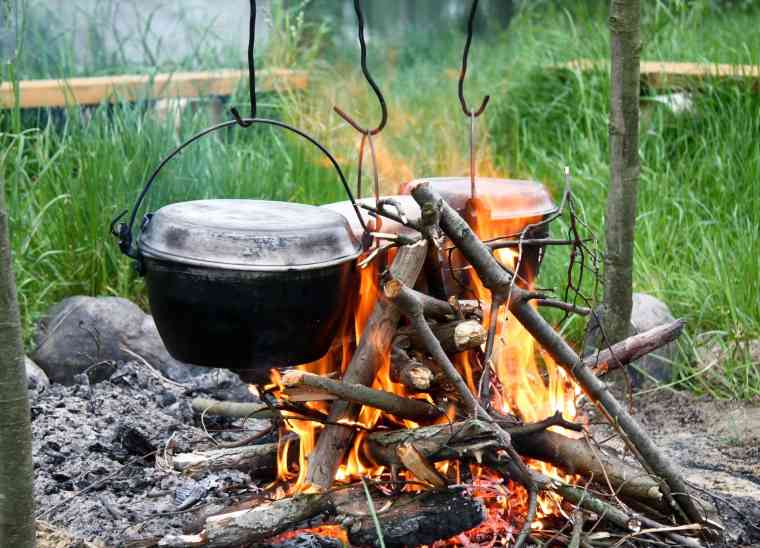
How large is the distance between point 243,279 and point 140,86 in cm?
397

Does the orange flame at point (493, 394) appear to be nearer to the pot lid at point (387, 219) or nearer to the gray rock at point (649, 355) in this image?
the pot lid at point (387, 219)

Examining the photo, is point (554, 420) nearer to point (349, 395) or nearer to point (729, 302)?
point (349, 395)

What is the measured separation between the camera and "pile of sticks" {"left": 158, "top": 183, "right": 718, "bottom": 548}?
2.55 m

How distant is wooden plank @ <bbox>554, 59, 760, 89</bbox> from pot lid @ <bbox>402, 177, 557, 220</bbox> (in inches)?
122

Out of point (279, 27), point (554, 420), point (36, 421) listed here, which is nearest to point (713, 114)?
point (279, 27)

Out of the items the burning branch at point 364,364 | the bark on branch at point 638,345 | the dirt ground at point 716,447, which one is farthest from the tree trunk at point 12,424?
the dirt ground at point 716,447

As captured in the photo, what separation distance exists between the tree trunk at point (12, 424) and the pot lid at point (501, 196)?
130 centimetres

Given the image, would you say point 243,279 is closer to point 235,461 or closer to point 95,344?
point 235,461

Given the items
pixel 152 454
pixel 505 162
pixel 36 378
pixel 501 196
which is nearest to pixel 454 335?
pixel 501 196

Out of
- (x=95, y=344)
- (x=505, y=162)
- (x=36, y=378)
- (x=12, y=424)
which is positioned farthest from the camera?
(x=505, y=162)

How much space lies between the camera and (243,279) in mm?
2441

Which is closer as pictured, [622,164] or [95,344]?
[622,164]

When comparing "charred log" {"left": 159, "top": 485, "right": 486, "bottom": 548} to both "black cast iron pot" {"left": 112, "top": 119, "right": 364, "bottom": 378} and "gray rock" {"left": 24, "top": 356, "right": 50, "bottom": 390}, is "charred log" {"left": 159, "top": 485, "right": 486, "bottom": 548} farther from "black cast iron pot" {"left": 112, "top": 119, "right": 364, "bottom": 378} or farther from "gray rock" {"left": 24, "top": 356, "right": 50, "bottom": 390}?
"gray rock" {"left": 24, "top": 356, "right": 50, "bottom": 390}

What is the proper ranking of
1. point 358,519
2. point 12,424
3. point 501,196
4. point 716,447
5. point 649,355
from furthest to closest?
point 649,355 < point 716,447 < point 501,196 < point 358,519 < point 12,424
